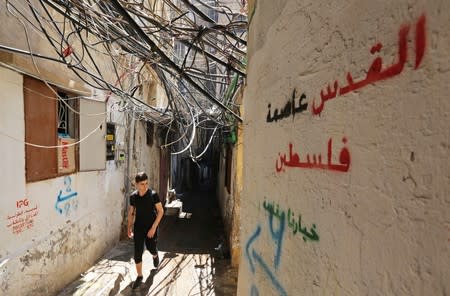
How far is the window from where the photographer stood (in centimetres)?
366

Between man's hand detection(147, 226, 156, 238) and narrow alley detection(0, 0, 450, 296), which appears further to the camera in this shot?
man's hand detection(147, 226, 156, 238)

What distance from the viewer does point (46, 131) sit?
3992 millimetres

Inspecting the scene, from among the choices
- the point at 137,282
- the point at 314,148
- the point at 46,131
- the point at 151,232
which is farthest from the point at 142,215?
the point at 314,148

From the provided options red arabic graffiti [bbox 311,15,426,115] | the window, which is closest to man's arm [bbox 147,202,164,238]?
the window

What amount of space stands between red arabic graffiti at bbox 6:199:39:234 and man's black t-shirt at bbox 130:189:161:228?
53.6 inches

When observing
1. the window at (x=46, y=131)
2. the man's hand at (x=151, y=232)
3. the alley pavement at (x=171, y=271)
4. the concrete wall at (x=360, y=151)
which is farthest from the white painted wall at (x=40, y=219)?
the concrete wall at (x=360, y=151)

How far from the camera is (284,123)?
1306 millimetres

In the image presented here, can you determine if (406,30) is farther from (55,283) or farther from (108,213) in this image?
(108,213)

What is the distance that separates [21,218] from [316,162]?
12.4ft

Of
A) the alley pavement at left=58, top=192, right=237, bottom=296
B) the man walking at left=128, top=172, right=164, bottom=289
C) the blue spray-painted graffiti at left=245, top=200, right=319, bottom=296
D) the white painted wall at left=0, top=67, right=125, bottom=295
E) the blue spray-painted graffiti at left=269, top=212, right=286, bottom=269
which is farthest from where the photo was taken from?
the man walking at left=128, top=172, right=164, bottom=289

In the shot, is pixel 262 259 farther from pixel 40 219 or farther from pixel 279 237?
pixel 40 219

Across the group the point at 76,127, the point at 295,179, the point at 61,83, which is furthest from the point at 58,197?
the point at 295,179

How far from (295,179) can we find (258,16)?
1.16 m

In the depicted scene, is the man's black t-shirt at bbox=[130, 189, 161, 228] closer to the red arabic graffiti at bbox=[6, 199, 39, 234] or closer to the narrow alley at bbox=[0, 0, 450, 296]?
the narrow alley at bbox=[0, 0, 450, 296]
